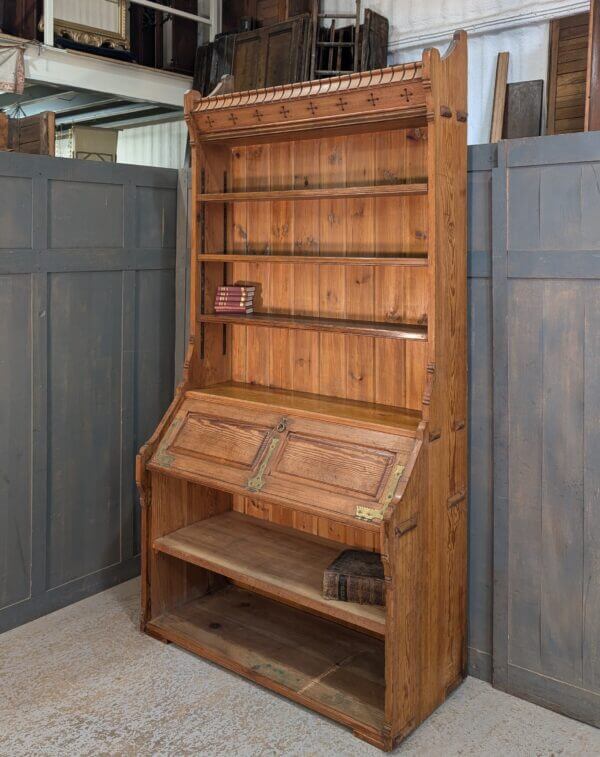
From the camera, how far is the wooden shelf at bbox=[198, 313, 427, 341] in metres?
2.68

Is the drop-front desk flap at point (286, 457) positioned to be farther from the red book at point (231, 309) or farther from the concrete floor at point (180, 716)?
the concrete floor at point (180, 716)

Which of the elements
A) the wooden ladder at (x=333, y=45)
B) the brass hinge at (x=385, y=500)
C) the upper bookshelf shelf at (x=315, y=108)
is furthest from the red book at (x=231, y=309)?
the wooden ladder at (x=333, y=45)

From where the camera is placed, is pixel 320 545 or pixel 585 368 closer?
pixel 585 368

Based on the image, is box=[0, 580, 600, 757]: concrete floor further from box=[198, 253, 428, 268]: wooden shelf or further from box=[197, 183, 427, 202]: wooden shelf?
box=[197, 183, 427, 202]: wooden shelf

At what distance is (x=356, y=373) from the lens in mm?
3113

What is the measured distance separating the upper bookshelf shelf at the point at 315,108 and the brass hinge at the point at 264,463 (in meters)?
1.16

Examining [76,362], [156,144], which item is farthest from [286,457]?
[156,144]

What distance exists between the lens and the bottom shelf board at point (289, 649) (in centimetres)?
272

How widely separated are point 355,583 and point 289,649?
0.59m

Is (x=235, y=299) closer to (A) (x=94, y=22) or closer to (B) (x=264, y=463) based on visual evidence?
(B) (x=264, y=463)

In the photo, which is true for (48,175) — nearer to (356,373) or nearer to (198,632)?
(356,373)

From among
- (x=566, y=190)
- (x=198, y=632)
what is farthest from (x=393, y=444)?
(x=198, y=632)

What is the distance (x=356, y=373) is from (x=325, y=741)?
1403mm

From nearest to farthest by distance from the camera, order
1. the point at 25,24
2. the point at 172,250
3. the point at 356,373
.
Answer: the point at 356,373 → the point at 172,250 → the point at 25,24
